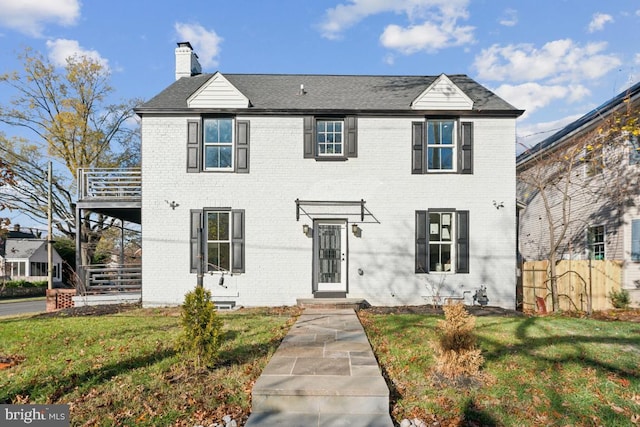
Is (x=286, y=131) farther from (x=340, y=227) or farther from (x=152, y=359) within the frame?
(x=152, y=359)

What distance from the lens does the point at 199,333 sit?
5.06 meters

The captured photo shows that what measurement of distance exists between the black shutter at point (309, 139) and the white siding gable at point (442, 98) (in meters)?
2.82

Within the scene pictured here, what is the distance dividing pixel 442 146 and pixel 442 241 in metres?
2.60

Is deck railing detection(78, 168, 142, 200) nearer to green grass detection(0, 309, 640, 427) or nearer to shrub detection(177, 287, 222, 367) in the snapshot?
green grass detection(0, 309, 640, 427)

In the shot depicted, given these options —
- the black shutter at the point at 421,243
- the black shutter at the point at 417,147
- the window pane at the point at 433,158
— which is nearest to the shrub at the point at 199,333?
the black shutter at the point at 421,243

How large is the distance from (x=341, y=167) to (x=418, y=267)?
11.2 ft

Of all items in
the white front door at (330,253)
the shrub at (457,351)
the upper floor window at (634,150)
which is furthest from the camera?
the upper floor window at (634,150)

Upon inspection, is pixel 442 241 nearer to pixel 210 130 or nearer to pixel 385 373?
pixel 385 373

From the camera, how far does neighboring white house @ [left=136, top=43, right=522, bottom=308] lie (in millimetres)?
10617

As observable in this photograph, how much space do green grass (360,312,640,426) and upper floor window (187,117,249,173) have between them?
6115mm

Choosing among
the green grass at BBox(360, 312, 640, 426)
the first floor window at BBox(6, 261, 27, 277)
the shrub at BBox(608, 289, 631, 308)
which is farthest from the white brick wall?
the first floor window at BBox(6, 261, 27, 277)

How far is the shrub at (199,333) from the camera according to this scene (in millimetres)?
5043

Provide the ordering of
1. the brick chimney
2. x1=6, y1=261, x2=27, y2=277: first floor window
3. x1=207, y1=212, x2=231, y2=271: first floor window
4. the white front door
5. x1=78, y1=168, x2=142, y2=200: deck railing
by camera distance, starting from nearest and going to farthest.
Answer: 1. the white front door
2. x1=207, y1=212, x2=231, y2=271: first floor window
3. x1=78, y1=168, x2=142, y2=200: deck railing
4. the brick chimney
5. x1=6, y1=261, x2=27, y2=277: first floor window

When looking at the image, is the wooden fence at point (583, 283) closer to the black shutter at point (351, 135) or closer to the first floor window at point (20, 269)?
the black shutter at point (351, 135)
